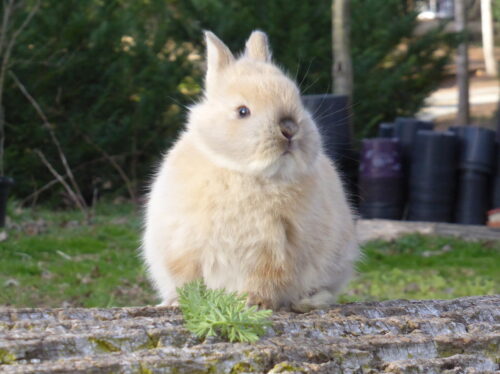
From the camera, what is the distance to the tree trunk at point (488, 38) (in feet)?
84.9

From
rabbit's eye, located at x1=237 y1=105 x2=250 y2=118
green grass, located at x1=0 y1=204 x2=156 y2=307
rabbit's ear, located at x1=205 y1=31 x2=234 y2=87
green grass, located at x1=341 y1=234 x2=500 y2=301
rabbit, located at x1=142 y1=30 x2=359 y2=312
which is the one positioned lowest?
green grass, located at x1=341 y1=234 x2=500 y2=301

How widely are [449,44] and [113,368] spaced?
14697 mm

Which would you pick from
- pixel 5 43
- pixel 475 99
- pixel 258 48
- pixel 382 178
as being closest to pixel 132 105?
pixel 5 43

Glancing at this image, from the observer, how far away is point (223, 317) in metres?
2.60

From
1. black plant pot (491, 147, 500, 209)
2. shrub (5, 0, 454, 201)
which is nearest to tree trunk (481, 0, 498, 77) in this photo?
shrub (5, 0, 454, 201)

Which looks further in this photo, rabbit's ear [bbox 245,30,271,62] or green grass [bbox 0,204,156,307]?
green grass [bbox 0,204,156,307]

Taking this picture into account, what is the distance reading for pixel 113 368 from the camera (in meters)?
2.24

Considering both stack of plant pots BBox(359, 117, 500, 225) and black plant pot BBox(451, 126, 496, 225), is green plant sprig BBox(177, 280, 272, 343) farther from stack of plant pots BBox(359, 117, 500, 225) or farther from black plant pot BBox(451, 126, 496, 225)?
black plant pot BBox(451, 126, 496, 225)

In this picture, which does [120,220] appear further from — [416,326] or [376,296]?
[416,326]

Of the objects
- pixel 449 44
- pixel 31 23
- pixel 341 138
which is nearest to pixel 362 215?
→ pixel 341 138

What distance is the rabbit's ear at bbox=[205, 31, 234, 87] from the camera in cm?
340

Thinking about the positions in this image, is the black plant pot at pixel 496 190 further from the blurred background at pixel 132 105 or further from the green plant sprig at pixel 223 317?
the green plant sprig at pixel 223 317

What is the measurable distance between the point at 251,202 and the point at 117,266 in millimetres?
4922

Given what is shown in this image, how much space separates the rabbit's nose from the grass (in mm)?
2840
